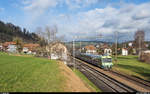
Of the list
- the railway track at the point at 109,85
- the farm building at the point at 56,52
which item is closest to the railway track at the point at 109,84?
the railway track at the point at 109,85

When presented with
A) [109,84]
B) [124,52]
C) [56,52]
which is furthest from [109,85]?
[124,52]

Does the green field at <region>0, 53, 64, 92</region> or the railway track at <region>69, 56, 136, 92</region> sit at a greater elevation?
the green field at <region>0, 53, 64, 92</region>

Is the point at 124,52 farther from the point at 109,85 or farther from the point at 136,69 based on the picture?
the point at 109,85

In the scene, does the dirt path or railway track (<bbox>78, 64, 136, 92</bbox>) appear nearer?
the dirt path

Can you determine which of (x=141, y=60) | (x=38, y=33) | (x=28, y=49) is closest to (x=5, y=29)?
(x=28, y=49)

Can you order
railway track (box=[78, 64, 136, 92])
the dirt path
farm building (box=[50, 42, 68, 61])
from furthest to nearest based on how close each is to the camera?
1. farm building (box=[50, 42, 68, 61])
2. railway track (box=[78, 64, 136, 92])
3. the dirt path

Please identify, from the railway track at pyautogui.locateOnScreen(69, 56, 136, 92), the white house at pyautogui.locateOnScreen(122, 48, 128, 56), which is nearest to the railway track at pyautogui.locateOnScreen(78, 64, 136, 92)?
the railway track at pyautogui.locateOnScreen(69, 56, 136, 92)

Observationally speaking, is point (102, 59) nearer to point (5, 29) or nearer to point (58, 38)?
point (58, 38)

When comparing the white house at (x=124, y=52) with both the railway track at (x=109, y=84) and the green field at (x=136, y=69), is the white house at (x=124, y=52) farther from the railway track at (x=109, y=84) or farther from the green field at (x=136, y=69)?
the railway track at (x=109, y=84)

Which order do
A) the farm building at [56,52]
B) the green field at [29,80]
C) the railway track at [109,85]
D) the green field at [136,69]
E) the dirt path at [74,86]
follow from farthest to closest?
the farm building at [56,52], the green field at [136,69], the railway track at [109,85], the dirt path at [74,86], the green field at [29,80]

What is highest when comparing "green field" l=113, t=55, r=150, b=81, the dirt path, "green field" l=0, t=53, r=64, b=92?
"green field" l=0, t=53, r=64, b=92

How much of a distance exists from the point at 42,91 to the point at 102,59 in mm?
22916

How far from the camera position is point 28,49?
338ft

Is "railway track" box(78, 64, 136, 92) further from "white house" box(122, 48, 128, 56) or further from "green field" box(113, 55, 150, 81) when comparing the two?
"white house" box(122, 48, 128, 56)
